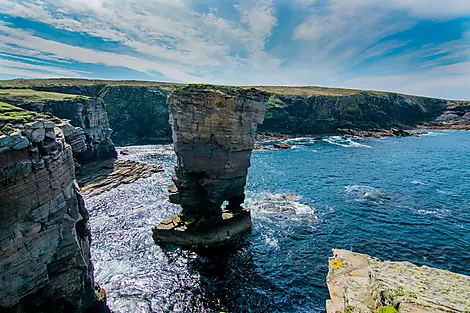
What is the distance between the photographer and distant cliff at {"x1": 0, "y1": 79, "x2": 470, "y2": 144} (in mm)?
111500

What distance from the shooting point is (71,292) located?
579 inches

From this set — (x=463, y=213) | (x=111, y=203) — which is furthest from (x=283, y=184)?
(x=111, y=203)

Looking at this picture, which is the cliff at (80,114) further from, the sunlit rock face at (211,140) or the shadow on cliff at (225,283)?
the shadow on cliff at (225,283)

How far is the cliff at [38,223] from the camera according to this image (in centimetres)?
1141

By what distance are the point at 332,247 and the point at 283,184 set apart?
23221mm

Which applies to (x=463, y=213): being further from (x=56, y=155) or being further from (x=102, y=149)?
(x=102, y=149)

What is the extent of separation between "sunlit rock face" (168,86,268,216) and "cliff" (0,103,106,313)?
53.2 feet

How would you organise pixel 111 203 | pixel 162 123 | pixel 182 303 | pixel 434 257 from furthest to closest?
1. pixel 162 123
2. pixel 111 203
3. pixel 434 257
4. pixel 182 303

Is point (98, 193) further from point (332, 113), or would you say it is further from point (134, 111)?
point (332, 113)

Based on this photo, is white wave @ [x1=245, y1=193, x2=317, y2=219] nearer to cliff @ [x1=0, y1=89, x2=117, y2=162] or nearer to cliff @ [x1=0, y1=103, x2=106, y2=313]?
cliff @ [x1=0, y1=103, x2=106, y2=313]

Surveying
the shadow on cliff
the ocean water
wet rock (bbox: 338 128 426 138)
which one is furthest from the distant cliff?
the shadow on cliff

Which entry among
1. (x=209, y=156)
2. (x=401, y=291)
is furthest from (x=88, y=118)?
(x=401, y=291)

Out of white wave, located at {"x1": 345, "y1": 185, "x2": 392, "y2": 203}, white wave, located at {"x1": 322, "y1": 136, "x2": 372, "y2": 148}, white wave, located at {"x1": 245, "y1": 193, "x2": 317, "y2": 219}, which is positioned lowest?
white wave, located at {"x1": 245, "y1": 193, "x2": 317, "y2": 219}

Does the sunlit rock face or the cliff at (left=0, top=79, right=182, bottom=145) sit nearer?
the sunlit rock face
